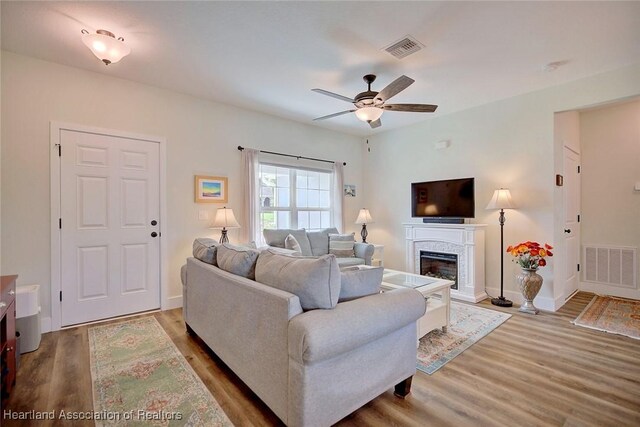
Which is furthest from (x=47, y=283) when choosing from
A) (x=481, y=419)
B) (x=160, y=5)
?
(x=481, y=419)

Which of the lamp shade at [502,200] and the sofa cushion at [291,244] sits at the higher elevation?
the lamp shade at [502,200]

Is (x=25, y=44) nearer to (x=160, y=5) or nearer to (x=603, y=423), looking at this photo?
(x=160, y=5)

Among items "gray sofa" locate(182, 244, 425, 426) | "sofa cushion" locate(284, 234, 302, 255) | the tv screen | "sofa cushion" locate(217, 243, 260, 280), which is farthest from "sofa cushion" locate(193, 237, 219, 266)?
the tv screen

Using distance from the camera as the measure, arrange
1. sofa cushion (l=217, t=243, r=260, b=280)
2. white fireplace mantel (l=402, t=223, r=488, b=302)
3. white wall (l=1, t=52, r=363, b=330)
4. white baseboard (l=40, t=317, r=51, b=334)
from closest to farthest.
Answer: sofa cushion (l=217, t=243, r=260, b=280) → white wall (l=1, t=52, r=363, b=330) → white baseboard (l=40, t=317, r=51, b=334) → white fireplace mantel (l=402, t=223, r=488, b=302)

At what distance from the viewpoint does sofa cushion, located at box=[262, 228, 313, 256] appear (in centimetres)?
423

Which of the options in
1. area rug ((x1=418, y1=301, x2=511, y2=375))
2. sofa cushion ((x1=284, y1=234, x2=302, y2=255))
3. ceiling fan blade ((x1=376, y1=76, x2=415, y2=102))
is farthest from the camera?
sofa cushion ((x1=284, y1=234, x2=302, y2=255))

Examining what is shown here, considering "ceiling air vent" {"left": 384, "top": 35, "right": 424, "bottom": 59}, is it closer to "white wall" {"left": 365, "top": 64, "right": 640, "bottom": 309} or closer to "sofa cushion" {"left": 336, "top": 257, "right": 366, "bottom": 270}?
"white wall" {"left": 365, "top": 64, "right": 640, "bottom": 309}

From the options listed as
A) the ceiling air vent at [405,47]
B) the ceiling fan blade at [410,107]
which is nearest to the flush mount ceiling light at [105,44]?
the ceiling air vent at [405,47]

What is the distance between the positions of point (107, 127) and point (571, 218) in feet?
19.5

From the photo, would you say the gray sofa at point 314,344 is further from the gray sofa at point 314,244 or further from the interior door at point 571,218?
the interior door at point 571,218

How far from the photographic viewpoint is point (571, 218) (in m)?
4.07

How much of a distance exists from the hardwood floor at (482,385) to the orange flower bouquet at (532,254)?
827 mm

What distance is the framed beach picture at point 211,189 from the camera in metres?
3.83

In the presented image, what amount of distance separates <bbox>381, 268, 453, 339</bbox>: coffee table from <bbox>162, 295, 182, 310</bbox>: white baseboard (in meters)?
2.55
